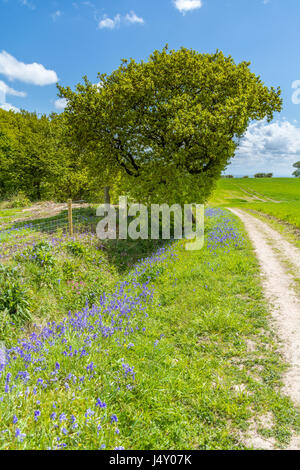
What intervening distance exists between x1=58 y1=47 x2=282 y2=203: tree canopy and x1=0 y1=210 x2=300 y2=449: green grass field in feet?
27.7

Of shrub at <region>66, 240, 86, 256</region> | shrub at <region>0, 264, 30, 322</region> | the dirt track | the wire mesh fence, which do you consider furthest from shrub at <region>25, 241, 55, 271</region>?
the dirt track

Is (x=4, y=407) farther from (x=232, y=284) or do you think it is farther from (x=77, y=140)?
(x=77, y=140)

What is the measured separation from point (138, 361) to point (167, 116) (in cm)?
1349

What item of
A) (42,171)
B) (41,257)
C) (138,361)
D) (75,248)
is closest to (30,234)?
(75,248)

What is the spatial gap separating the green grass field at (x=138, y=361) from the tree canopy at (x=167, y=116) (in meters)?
8.45

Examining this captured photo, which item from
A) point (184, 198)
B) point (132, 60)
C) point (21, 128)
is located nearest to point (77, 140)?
point (132, 60)

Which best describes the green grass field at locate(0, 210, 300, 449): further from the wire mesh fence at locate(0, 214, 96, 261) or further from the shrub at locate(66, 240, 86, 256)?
the shrub at locate(66, 240, 86, 256)

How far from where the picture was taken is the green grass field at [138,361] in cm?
330

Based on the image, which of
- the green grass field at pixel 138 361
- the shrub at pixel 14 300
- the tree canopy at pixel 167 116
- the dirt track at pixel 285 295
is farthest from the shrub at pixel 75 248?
the dirt track at pixel 285 295

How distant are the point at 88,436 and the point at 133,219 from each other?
15.3 metres

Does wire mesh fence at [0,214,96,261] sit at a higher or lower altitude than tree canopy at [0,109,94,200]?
lower

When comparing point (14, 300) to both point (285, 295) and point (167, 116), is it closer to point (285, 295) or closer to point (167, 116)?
point (285, 295)

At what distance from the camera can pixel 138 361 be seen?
4.73 meters

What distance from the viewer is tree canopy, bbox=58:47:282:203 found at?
13.6 metres
